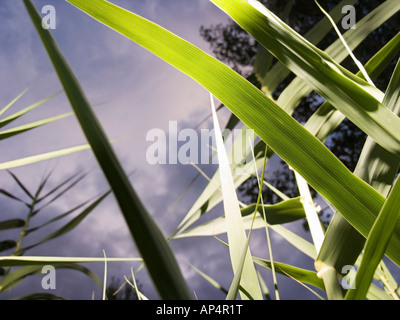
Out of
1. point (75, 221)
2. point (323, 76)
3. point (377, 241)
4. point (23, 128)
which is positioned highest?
point (23, 128)

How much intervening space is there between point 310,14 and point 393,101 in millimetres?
3441

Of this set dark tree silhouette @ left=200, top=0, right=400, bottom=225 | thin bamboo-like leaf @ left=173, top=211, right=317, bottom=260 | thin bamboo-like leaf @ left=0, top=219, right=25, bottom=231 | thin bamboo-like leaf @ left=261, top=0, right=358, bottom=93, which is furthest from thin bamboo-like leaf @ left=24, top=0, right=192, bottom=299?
dark tree silhouette @ left=200, top=0, right=400, bottom=225

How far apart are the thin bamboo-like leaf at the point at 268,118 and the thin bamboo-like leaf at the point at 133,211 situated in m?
0.08

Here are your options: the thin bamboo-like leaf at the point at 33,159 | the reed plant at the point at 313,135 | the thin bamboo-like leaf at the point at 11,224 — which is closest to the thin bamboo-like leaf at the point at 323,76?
the reed plant at the point at 313,135

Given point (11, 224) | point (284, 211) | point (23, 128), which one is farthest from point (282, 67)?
point (11, 224)

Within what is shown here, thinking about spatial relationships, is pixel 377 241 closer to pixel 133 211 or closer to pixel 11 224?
pixel 133 211

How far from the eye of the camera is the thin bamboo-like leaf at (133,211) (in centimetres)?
10

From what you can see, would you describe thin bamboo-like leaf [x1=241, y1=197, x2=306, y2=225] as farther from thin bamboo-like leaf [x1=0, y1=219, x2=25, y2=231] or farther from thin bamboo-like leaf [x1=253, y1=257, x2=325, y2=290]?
thin bamboo-like leaf [x1=0, y1=219, x2=25, y2=231]

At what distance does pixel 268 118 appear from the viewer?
19 centimetres

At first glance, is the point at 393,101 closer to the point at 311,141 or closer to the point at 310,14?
the point at 311,141

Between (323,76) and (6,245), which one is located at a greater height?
(6,245)

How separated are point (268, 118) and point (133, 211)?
11 centimetres

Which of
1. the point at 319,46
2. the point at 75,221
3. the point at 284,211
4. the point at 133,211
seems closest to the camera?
the point at 133,211

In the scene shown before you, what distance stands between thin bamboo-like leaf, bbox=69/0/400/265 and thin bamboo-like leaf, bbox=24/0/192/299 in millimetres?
81
